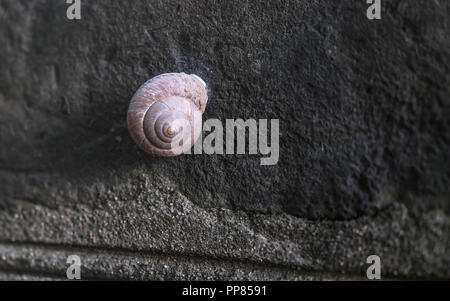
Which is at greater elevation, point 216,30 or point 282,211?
point 216,30

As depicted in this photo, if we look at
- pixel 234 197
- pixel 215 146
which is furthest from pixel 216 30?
pixel 234 197

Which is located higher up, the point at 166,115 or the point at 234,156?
the point at 166,115

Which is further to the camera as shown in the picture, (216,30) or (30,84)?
(30,84)
